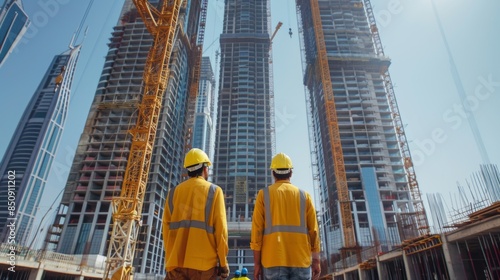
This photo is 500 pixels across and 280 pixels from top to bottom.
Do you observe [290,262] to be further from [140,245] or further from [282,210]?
[140,245]

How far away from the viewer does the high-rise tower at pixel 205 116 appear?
13025 cm

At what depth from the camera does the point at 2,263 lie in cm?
1708

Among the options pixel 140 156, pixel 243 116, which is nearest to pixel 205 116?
pixel 243 116

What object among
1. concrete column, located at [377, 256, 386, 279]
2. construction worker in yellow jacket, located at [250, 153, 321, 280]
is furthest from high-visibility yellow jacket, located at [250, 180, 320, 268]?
concrete column, located at [377, 256, 386, 279]

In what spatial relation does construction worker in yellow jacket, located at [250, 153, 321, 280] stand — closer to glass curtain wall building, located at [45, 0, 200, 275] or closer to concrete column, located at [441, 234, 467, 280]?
concrete column, located at [441, 234, 467, 280]

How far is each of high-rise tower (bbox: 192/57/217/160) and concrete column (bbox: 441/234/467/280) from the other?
11010 cm

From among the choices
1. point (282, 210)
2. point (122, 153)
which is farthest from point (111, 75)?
point (282, 210)

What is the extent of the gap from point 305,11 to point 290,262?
279 ft

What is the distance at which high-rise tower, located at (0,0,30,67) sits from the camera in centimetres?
3537

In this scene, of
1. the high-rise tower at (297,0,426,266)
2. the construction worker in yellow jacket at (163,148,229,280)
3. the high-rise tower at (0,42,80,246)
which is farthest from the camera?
the high-rise tower at (0,42,80,246)

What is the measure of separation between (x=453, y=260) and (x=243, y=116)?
6909 centimetres

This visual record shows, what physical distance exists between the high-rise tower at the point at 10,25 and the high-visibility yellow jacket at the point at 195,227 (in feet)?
139

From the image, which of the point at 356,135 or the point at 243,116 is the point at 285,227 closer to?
the point at 356,135

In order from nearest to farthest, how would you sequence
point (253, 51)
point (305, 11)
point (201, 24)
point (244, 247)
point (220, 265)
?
point (220, 265)
point (244, 247)
point (201, 24)
point (305, 11)
point (253, 51)
